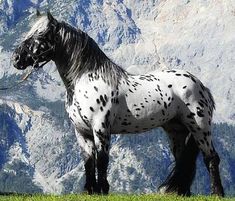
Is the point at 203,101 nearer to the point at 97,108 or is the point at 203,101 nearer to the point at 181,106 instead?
the point at 181,106

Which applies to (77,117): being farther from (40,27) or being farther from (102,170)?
(40,27)

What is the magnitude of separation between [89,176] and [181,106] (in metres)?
2.73

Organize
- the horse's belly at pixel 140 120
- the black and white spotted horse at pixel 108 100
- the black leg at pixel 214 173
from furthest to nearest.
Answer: the black leg at pixel 214 173, the horse's belly at pixel 140 120, the black and white spotted horse at pixel 108 100

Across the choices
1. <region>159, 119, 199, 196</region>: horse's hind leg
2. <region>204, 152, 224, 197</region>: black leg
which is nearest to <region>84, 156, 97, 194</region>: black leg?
<region>159, 119, 199, 196</region>: horse's hind leg

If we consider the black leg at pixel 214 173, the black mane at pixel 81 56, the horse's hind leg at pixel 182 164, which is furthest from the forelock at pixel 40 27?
the black leg at pixel 214 173

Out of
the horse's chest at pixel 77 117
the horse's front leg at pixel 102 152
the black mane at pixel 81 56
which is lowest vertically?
the horse's front leg at pixel 102 152

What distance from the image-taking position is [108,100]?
1513 cm

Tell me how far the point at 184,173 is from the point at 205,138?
967 millimetres

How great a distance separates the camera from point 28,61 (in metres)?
15.6

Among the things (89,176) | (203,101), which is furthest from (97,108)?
(203,101)

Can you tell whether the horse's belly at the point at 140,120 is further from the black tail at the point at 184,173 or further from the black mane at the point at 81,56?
the black tail at the point at 184,173

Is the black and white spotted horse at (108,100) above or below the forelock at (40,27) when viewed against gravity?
below

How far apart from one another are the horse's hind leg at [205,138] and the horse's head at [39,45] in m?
3.58

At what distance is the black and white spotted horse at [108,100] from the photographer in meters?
15.1
